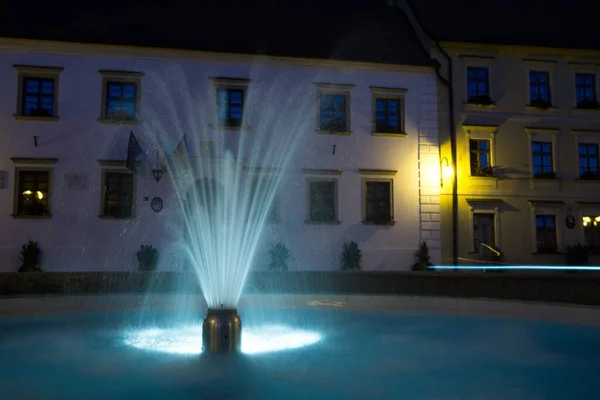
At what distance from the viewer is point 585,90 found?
22.8m

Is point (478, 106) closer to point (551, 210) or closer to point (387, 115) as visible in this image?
point (387, 115)

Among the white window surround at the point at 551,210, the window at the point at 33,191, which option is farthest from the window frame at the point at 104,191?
the white window surround at the point at 551,210

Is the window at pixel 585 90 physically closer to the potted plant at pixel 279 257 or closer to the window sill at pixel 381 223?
the window sill at pixel 381 223

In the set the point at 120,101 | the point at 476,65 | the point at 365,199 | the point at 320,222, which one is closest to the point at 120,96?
the point at 120,101

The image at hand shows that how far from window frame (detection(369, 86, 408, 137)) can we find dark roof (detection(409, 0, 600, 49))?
315 cm

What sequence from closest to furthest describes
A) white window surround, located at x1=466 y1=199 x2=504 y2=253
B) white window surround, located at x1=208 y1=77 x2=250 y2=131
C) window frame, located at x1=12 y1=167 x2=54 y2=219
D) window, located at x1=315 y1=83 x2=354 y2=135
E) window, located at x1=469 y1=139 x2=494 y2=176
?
window frame, located at x1=12 y1=167 x2=54 y2=219, white window surround, located at x1=208 y1=77 x2=250 y2=131, window, located at x1=315 y1=83 x2=354 y2=135, white window surround, located at x1=466 y1=199 x2=504 y2=253, window, located at x1=469 y1=139 x2=494 y2=176

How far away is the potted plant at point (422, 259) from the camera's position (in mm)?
19750

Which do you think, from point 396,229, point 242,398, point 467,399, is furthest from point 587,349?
point 396,229

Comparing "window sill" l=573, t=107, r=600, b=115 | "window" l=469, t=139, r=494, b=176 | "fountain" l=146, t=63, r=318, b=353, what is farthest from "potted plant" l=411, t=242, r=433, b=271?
"window sill" l=573, t=107, r=600, b=115

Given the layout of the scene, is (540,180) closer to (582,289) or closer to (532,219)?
(532,219)

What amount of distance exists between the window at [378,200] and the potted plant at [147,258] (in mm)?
8213

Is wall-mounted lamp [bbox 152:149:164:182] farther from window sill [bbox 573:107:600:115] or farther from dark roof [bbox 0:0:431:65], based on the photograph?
window sill [bbox 573:107:600:115]

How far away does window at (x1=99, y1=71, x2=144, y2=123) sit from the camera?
1884 centimetres

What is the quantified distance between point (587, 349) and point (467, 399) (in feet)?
11.8
